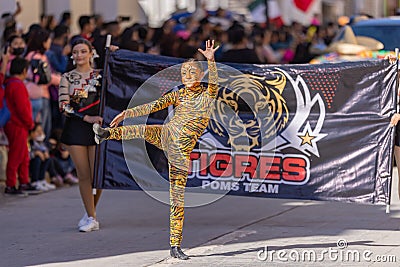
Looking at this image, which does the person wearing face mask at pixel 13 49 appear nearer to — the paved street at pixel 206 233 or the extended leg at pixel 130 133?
the paved street at pixel 206 233

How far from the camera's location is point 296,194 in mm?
9961

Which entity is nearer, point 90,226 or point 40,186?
point 90,226

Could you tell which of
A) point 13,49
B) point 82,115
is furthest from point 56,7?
point 82,115

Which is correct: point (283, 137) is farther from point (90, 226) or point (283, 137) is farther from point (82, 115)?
point (90, 226)

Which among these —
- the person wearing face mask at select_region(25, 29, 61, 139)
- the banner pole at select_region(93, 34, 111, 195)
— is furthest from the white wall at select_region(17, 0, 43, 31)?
the banner pole at select_region(93, 34, 111, 195)

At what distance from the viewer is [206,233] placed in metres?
10.2

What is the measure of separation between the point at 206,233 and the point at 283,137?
1.23 meters

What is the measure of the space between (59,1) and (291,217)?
12.3 m

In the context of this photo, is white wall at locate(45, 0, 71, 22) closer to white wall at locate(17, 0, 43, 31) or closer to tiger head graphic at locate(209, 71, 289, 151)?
white wall at locate(17, 0, 43, 31)

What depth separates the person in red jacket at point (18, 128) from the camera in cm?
1270

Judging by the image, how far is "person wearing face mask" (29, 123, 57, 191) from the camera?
43.6ft

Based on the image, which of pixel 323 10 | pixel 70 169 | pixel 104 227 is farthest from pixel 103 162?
pixel 323 10

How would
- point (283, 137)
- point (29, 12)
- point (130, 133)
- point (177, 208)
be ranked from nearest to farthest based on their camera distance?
point (177, 208) → point (130, 133) → point (283, 137) → point (29, 12)

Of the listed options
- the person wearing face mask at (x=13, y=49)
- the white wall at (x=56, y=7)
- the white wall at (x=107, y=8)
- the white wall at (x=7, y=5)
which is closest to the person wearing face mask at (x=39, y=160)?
the person wearing face mask at (x=13, y=49)
